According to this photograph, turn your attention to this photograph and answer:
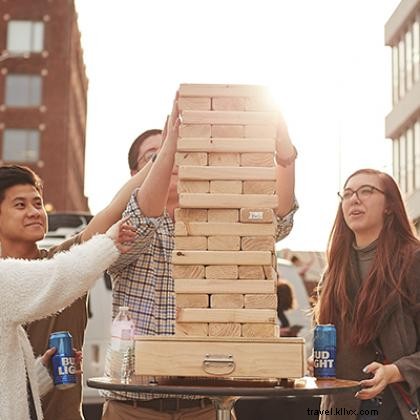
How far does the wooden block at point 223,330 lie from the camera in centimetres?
393

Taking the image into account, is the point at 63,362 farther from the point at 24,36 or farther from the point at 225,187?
the point at 24,36

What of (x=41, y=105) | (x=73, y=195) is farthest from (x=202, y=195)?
(x=73, y=195)

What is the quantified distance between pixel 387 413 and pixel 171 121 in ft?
5.80

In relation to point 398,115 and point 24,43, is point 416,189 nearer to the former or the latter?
point 398,115

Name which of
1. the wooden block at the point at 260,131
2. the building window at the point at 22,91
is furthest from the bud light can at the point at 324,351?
the building window at the point at 22,91

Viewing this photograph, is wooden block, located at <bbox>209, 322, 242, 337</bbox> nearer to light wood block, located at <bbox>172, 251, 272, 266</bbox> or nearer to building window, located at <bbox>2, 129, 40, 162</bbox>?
light wood block, located at <bbox>172, 251, 272, 266</bbox>

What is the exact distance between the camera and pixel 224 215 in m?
4.09

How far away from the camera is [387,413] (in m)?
4.79

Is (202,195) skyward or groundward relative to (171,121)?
groundward

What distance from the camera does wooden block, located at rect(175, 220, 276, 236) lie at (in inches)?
159

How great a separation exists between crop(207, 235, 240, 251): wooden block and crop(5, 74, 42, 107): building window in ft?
189

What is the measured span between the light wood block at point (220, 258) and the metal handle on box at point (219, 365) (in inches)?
16.7

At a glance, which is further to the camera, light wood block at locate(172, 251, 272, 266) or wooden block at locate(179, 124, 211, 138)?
wooden block at locate(179, 124, 211, 138)

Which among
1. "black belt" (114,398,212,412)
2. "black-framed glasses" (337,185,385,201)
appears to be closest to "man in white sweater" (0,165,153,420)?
"black belt" (114,398,212,412)
